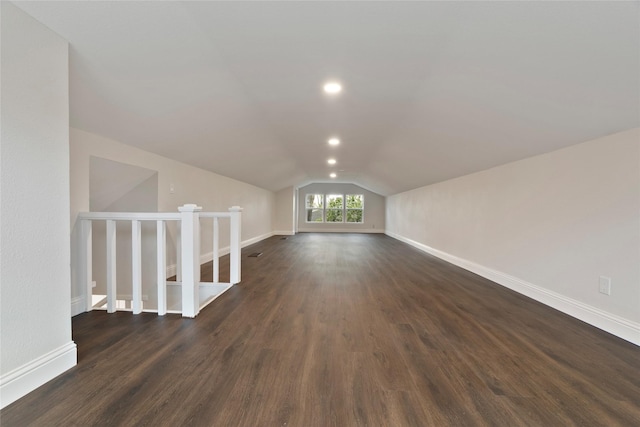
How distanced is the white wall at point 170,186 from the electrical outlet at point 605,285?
4.45 metres

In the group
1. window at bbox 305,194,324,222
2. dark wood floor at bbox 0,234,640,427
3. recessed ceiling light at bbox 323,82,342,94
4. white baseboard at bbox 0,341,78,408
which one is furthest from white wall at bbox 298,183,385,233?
white baseboard at bbox 0,341,78,408

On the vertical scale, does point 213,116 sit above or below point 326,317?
above

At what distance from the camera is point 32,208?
1357 mm

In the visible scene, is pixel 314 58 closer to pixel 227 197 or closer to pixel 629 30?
pixel 629 30

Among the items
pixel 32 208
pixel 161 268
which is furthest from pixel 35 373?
pixel 161 268

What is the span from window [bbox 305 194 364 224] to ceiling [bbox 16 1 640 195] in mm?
8194

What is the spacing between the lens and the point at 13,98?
127 cm

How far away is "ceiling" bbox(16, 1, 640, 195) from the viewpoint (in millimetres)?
1450

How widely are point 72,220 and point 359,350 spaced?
103 inches

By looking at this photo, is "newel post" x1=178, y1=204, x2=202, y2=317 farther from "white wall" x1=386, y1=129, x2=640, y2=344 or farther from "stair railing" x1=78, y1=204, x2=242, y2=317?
"white wall" x1=386, y1=129, x2=640, y2=344

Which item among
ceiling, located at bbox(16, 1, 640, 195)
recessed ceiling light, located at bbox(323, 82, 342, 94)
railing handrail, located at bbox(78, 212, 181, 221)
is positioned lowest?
railing handrail, located at bbox(78, 212, 181, 221)

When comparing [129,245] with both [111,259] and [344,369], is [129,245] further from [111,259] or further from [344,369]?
[344,369]

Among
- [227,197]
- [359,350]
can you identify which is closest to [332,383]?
[359,350]

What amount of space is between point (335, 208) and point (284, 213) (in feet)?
8.32
